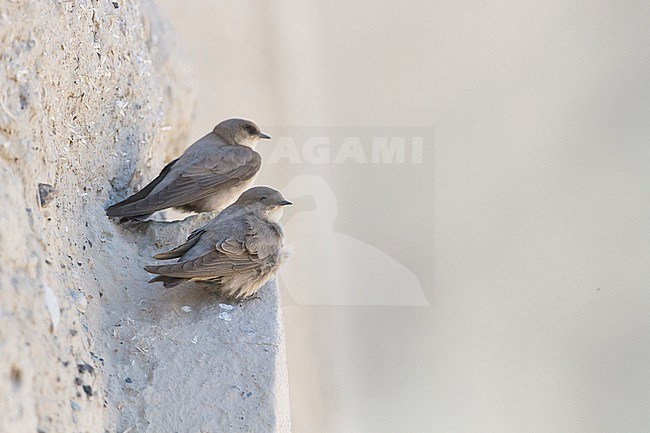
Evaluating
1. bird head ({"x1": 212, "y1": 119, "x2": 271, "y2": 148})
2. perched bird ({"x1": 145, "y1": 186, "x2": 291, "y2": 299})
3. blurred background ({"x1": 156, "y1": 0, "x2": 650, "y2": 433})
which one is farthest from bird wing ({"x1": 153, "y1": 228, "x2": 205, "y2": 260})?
blurred background ({"x1": 156, "y1": 0, "x2": 650, "y2": 433})

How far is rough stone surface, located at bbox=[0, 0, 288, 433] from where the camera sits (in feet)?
5.09

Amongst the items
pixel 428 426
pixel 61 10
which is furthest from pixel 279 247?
pixel 428 426

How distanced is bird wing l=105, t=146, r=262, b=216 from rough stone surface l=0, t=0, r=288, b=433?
96 mm

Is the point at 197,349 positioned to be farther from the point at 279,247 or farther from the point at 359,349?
the point at 359,349

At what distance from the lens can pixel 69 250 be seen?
2068 millimetres

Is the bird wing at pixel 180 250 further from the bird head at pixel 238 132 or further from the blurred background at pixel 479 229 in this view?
the blurred background at pixel 479 229

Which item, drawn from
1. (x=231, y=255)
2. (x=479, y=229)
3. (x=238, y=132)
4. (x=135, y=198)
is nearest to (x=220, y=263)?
(x=231, y=255)

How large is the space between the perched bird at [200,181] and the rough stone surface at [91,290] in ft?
0.24

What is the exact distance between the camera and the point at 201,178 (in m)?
2.71

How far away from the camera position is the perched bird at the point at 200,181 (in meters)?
2.53

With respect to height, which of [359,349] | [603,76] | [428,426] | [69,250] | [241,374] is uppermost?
[603,76]

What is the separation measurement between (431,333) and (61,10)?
9.90 ft

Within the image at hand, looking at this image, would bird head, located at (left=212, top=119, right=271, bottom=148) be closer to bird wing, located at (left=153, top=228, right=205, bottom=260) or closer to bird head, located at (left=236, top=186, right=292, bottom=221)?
bird head, located at (left=236, top=186, right=292, bottom=221)

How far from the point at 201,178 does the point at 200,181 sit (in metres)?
0.01
